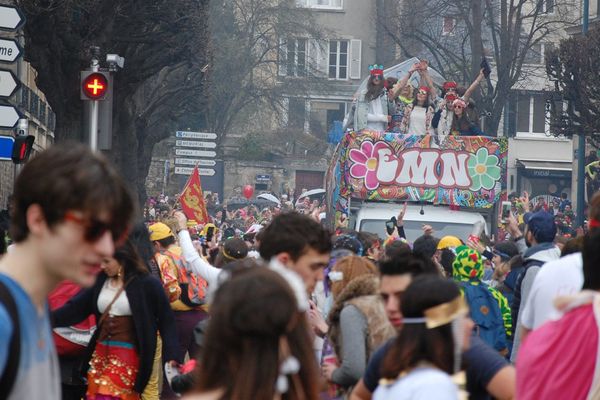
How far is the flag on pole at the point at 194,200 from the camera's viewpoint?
69.1ft

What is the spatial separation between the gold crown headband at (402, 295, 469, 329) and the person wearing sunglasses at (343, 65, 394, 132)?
49.2ft

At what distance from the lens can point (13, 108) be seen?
12.8 meters

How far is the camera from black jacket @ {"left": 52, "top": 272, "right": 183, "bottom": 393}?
7086 millimetres

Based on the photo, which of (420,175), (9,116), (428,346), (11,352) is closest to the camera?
(11,352)

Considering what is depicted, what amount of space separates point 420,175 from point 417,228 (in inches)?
33.7

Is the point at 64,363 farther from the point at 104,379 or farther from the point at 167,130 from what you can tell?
the point at 167,130

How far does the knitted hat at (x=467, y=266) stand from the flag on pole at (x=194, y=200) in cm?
1307

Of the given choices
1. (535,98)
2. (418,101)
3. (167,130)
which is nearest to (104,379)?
(418,101)

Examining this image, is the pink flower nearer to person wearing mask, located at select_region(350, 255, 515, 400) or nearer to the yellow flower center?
the yellow flower center

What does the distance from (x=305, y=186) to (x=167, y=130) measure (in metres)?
25.7

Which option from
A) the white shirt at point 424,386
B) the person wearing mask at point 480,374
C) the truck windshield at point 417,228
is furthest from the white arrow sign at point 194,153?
the white shirt at point 424,386

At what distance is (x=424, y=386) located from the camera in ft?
12.4

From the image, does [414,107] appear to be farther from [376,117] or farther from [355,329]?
[355,329]

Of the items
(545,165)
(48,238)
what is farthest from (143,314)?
(545,165)
